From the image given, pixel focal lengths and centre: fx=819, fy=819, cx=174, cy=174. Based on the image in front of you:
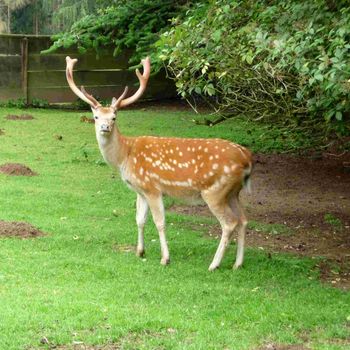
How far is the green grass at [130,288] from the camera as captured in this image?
221 inches

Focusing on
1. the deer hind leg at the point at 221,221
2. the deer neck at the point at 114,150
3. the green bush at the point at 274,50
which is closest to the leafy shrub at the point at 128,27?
the green bush at the point at 274,50

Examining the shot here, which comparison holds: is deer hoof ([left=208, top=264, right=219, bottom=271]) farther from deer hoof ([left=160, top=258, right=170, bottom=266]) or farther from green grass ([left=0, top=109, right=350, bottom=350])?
deer hoof ([left=160, top=258, right=170, bottom=266])

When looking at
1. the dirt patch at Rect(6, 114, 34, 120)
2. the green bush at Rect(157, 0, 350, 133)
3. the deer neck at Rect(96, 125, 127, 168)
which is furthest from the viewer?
the dirt patch at Rect(6, 114, 34, 120)

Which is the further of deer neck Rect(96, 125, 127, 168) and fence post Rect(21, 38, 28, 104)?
fence post Rect(21, 38, 28, 104)

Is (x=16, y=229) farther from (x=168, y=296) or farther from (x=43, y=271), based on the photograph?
(x=168, y=296)

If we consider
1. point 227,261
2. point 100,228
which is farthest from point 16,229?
point 227,261

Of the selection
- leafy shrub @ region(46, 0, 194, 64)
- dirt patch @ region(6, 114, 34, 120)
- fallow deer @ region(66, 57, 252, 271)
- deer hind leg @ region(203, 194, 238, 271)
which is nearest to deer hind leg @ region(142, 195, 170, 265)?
fallow deer @ region(66, 57, 252, 271)

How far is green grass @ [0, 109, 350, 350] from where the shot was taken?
5602mm

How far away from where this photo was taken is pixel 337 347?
5.50m

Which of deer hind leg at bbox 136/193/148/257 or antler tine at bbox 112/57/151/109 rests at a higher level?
antler tine at bbox 112/57/151/109

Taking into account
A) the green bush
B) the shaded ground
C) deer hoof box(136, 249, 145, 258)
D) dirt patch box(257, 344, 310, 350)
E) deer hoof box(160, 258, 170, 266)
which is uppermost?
the green bush

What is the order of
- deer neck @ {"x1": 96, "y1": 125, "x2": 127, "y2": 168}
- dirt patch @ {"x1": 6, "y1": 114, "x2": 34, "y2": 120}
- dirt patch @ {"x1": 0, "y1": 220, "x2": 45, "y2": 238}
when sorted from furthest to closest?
dirt patch @ {"x1": 6, "y1": 114, "x2": 34, "y2": 120} → dirt patch @ {"x1": 0, "y1": 220, "x2": 45, "y2": 238} → deer neck @ {"x1": 96, "y1": 125, "x2": 127, "y2": 168}

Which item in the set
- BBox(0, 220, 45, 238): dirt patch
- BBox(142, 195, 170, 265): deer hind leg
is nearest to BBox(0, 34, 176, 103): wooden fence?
BBox(0, 220, 45, 238): dirt patch

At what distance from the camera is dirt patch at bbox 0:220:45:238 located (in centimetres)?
832
